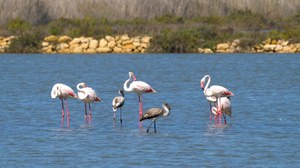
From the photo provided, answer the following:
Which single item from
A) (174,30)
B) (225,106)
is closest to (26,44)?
(174,30)

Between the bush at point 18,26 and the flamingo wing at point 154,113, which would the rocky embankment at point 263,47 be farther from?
the flamingo wing at point 154,113

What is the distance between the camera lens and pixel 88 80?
28.9 m

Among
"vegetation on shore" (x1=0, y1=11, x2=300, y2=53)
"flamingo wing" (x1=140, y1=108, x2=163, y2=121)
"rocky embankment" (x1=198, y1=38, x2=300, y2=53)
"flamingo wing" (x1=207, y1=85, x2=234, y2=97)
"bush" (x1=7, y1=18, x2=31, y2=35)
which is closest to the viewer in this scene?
"flamingo wing" (x1=140, y1=108, x2=163, y2=121)

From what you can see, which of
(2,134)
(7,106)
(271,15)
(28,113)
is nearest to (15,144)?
(2,134)

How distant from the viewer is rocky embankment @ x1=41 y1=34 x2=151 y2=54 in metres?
45.1

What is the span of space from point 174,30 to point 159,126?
3048cm

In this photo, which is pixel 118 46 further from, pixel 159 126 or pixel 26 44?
pixel 159 126

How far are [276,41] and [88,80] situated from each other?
18.3 meters

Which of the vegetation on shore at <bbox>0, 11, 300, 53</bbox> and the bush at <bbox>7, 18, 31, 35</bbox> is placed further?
the bush at <bbox>7, 18, 31, 35</bbox>

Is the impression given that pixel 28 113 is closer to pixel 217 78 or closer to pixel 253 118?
pixel 253 118

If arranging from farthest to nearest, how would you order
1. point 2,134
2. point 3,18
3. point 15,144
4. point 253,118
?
point 3,18 < point 253,118 < point 2,134 < point 15,144

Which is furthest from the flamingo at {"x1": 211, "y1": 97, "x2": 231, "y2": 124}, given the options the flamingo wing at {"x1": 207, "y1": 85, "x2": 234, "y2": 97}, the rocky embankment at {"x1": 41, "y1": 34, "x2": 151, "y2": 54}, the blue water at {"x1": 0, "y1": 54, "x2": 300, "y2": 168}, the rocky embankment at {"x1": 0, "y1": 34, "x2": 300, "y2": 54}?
A: the rocky embankment at {"x1": 41, "y1": 34, "x2": 151, "y2": 54}

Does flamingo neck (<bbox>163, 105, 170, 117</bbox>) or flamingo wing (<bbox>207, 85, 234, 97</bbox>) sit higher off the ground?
flamingo wing (<bbox>207, 85, 234, 97</bbox>)

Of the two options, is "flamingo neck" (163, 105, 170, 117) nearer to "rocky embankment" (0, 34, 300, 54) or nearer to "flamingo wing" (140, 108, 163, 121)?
"flamingo wing" (140, 108, 163, 121)
